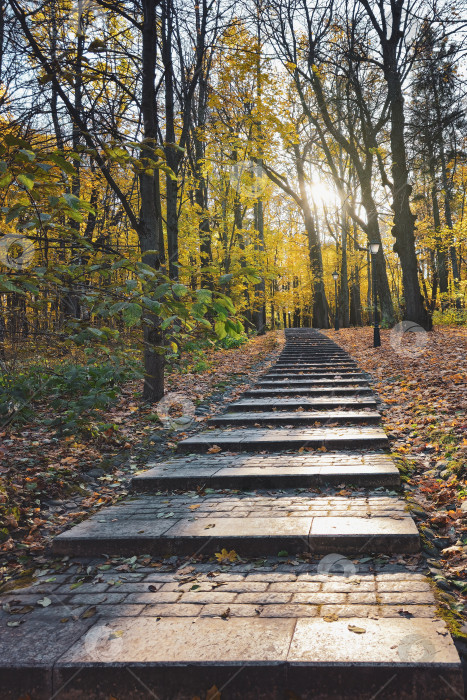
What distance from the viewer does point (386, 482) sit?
396 cm

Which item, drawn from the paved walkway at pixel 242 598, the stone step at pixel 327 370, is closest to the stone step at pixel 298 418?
the paved walkway at pixel 242 598

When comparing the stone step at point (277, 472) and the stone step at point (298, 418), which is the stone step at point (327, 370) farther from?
the stone step at point (277, 472)

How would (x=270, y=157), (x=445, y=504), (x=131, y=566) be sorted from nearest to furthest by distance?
(x=131, y=566), (x=445, y=504), (x=270, y=157)

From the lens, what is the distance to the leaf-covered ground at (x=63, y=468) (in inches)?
140

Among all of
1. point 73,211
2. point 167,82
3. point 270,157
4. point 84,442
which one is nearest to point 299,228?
point 270,157

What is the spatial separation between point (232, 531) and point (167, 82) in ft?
28.6

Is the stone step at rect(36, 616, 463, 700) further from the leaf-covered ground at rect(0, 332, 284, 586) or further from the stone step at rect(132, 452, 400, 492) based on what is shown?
the stone step at rect(132, 452, 400, 492)

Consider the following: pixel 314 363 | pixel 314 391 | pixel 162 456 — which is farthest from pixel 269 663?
pixel 314 363

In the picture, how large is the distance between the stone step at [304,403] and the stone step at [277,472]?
2115 mm

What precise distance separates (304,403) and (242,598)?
15.9 ft

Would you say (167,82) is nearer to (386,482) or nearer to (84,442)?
(84,442)

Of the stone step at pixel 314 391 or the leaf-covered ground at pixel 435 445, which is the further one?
the stone step at pixel 314 391

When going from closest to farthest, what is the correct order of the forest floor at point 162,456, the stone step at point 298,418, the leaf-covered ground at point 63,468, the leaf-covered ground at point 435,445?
the leaf-covered ground at point 435,445
the forest floor at point 162,456
the leaf-covered ground at point 63,468
the stone step at point 298,418

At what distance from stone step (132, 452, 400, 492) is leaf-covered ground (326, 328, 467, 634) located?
0.25 m
